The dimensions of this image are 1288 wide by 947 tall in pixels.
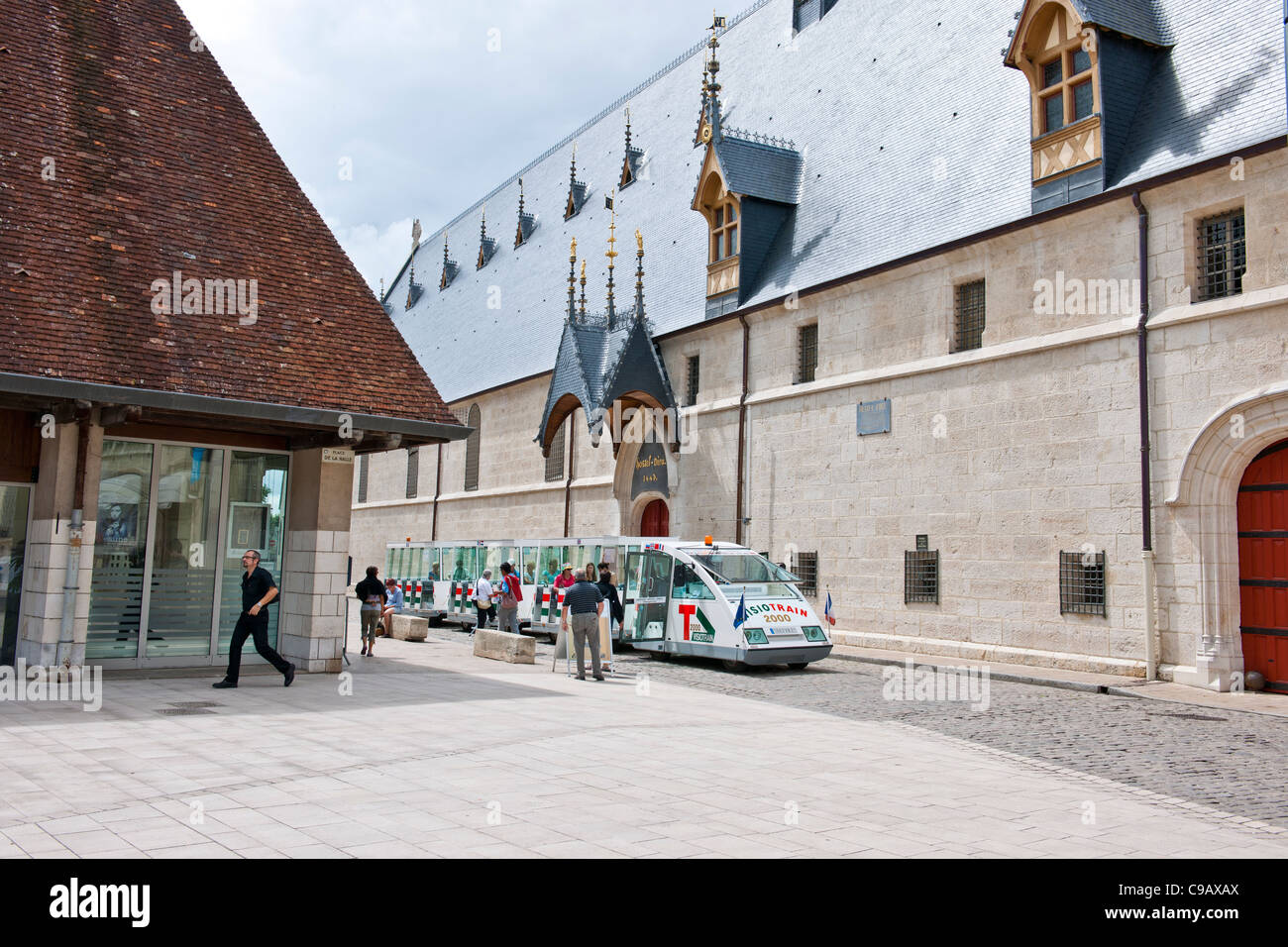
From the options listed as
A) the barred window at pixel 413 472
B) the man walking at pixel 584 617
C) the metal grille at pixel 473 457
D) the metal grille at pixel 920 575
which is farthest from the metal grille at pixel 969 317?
the barred window at pixel 413 472

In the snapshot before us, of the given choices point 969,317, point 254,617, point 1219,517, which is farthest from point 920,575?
point 254,617

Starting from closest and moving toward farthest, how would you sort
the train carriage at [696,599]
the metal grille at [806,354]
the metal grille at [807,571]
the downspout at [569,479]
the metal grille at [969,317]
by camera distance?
the train carriage at [696,599]
the metal grille at [969,317]
the metal grille at [807,571]
the metal grille at [806,354]
the downspout at [569,479]

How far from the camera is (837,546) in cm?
2117

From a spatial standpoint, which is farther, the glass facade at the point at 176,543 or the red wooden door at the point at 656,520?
the red wooden door at the point at 656,520

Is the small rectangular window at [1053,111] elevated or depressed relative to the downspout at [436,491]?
elevated

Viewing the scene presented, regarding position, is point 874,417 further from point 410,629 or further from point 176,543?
point 176,543

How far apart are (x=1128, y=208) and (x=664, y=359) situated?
41.9 feet

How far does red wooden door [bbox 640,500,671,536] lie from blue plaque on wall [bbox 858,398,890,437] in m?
7.20

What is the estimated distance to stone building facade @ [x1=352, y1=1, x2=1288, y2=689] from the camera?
14945 millimetres

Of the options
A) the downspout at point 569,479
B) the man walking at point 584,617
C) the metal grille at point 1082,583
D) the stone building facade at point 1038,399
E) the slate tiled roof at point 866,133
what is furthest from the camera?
the downspout at point 569,479

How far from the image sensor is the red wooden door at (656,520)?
2714 centimetres

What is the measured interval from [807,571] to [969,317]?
19.6ft

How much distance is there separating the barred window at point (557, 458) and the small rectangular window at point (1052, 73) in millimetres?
16967

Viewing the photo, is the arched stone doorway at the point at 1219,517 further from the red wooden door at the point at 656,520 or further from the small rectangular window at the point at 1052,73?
the red wooden door at the point at 656,520
